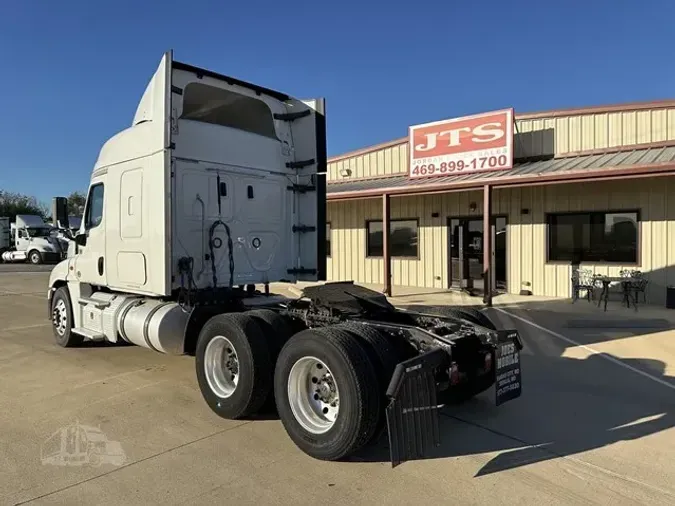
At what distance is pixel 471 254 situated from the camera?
14.5 meters

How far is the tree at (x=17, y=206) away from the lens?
60.8 metres

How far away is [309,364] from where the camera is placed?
4109 mm

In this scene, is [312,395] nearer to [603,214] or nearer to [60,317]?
[60,317]

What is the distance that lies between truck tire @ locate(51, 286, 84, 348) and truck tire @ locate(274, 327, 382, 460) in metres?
4.91

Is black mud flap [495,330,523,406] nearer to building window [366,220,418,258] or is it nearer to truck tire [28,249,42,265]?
building window [366,220,418,258]

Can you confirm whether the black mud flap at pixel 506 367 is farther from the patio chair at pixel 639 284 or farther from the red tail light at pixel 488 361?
the patio chair at pixel 639 284

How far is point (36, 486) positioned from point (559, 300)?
11458 mm

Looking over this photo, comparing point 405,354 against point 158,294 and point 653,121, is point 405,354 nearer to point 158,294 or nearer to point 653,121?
point 158,294

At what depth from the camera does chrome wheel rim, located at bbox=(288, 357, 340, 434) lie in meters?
4.02

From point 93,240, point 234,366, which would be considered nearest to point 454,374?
point 234,366

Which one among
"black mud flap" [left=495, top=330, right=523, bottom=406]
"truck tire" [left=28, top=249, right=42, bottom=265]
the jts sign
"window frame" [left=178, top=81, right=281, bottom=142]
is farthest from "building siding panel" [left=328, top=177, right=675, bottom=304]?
"truck tire" [left=28, top=249, right=42, bottom=265]

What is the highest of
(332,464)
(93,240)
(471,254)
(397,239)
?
(397,239)

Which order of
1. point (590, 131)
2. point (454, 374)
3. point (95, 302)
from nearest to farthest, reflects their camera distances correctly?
point (454, 374), point (95, 302), point (590, 131)
